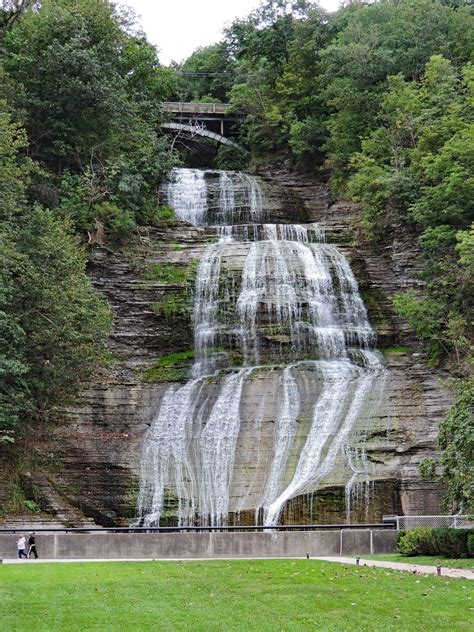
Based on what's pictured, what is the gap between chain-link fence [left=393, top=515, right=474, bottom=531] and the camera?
2205 cm

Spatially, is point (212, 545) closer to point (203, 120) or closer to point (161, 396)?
point (161, 396)

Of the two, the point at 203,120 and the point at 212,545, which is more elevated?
the point at 203,120

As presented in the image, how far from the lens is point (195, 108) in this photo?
2338 inches

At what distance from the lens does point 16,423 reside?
28.5m

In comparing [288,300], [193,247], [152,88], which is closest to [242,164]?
[152,88]

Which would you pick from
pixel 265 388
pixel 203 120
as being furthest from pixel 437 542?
pixel 203 120

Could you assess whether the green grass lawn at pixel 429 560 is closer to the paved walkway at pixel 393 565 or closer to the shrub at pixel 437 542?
the shrub at pixel 437 542

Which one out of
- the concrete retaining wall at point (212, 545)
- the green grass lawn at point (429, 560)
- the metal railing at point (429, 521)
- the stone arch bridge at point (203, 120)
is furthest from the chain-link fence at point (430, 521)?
the stone arch bridge at point (203, 120)

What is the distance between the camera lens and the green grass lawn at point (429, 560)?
1714 cm

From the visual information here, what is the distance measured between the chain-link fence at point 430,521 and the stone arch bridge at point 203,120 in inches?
1578

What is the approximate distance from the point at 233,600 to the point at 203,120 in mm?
51523

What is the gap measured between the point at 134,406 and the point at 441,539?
1633 centimetres

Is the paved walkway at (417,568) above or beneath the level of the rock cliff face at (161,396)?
beneath

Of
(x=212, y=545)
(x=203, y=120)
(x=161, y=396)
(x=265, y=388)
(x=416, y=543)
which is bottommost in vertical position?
(x=212, y=545)
